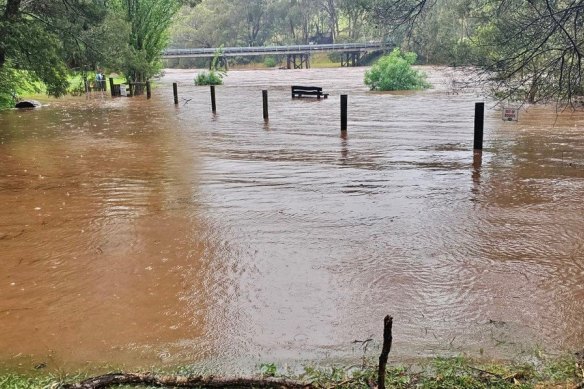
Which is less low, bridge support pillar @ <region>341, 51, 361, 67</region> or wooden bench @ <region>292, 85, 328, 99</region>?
bridge support pillar @ <region>341, 51, 361, 67</region>

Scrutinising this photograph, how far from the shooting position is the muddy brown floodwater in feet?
15.2

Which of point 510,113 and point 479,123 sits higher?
point 510,113

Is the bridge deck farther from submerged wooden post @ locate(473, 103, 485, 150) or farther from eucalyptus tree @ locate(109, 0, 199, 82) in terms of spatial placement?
submerged wooden post @ locate(473, 103, 485, 150)

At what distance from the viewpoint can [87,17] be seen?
765 inches

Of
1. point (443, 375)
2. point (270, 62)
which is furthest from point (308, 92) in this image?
point (270, 62)

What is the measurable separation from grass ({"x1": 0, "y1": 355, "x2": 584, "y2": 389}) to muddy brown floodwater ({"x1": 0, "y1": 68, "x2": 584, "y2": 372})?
0.78 feet

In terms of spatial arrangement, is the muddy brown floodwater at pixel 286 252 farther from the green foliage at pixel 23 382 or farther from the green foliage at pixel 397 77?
the green foliage at pixel 397 77

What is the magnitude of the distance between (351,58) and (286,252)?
80.1 m

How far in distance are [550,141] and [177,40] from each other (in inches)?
3565

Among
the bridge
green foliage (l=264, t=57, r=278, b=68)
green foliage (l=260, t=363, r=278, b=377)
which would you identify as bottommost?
green foliage (l=260, t=363, r=278, b=377)

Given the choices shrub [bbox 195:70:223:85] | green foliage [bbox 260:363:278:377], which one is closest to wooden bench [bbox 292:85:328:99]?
shrub [bbox 195:70:223:85]

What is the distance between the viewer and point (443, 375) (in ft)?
12.3

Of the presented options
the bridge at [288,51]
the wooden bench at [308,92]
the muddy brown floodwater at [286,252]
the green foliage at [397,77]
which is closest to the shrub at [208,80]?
the green foliage at [397,77]

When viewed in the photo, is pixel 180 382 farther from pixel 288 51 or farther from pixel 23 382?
pixel 288 51
